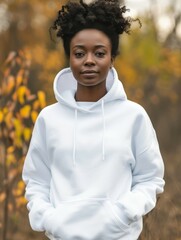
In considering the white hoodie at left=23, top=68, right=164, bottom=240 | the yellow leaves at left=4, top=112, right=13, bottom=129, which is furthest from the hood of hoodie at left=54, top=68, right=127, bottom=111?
the yellow leaves at left=4, top=112, right=13, bottom=129

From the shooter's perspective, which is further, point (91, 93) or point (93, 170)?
point (91, 93)

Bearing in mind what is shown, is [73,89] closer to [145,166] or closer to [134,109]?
[134,109]

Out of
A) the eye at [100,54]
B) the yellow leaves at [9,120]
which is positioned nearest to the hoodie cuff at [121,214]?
the eye at [100,54]

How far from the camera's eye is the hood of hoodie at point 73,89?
10.3ft

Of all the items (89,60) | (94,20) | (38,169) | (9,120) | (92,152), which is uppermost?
(94,20)

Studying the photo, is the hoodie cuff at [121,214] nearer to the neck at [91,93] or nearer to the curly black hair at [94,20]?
the neck at [91,93]

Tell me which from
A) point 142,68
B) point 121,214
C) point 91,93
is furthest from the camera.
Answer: point 142,68

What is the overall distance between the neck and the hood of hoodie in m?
0.04

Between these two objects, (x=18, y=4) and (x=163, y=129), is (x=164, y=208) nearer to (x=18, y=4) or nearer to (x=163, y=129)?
(x=163, y=129)

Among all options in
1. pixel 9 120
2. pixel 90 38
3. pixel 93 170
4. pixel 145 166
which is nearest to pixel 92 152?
pixel 93 170

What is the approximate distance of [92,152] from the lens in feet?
9.92

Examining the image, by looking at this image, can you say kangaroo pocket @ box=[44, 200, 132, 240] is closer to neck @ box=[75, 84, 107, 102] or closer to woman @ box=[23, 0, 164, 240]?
woman @ box=[23, 0, 164, 240]

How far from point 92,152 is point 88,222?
0.32m

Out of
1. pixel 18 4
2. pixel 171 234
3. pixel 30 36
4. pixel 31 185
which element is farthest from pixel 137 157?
pixel 30 36
